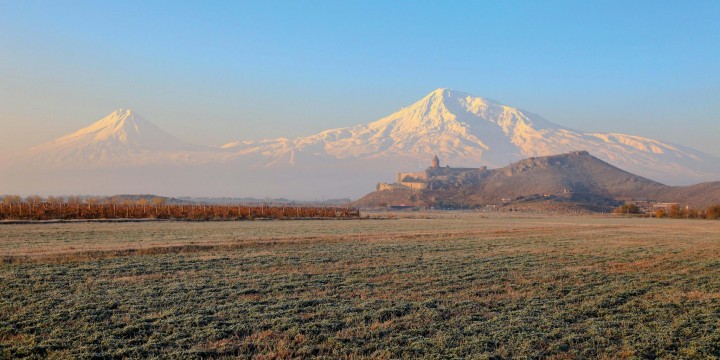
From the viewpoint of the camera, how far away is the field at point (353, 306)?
8.59 m

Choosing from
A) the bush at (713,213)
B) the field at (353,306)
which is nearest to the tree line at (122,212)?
the field at (353,306)

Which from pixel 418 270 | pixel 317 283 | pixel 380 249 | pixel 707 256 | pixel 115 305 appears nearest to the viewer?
pixel 115 305

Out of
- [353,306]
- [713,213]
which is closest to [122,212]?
[353,306]

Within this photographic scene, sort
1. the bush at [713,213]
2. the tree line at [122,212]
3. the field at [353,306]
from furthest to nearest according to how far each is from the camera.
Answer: the bush at [713,213], the tree line at [122,212], the field at [353,306]

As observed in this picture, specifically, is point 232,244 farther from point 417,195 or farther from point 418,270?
point 417,195

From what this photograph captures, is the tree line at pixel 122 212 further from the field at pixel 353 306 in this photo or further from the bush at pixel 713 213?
the bush at pixel 713 213

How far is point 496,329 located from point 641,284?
7.13 m

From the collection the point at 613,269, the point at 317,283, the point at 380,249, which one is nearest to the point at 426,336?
the point at 317,283

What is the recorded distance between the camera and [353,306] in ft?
37.4

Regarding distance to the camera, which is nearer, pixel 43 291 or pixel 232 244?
pixel 43 291

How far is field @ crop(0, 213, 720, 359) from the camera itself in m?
8.59

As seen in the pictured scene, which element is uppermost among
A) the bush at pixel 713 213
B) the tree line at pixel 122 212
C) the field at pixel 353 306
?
the tree line at pixel 122 212

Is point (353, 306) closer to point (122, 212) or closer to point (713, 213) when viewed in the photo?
point (122, 212)

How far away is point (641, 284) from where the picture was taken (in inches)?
587
